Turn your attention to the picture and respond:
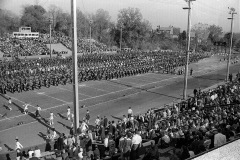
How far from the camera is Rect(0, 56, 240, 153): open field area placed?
57.7 feet

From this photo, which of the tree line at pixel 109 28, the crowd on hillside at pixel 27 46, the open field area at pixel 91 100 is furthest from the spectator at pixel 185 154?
the tree line at pixel 109 28

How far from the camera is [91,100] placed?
84.1 ft

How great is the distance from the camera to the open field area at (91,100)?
57.7ft

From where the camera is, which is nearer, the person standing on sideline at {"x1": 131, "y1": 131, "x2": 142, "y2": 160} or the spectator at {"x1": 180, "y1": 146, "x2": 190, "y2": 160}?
the spectator at {"x1": 180, "y1": 146, "x2": 190, "y2": 160}

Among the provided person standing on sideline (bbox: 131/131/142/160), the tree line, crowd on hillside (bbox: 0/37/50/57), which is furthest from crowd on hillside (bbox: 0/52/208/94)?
the tree line

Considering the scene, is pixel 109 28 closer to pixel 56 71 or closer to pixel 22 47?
pixel 22 47

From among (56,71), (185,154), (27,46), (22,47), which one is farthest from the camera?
(27,46)

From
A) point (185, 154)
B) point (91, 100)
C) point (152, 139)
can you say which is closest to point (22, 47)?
point (91, 100)

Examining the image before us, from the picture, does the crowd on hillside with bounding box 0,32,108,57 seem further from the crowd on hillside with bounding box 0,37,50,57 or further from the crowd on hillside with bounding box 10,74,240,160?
the crowd on hillside with bounding box 10,74,240,160

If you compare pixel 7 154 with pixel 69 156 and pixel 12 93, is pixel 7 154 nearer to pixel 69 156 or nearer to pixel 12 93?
pixel 69 156

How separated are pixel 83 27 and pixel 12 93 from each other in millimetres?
70881

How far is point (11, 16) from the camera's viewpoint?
8900 cm

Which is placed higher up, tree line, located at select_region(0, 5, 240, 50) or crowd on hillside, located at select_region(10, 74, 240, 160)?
tree line, located at select_region(0, 5, 240, 50)

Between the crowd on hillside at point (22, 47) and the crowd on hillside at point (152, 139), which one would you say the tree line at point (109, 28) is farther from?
the crowd on hillside at point (152, 139)
